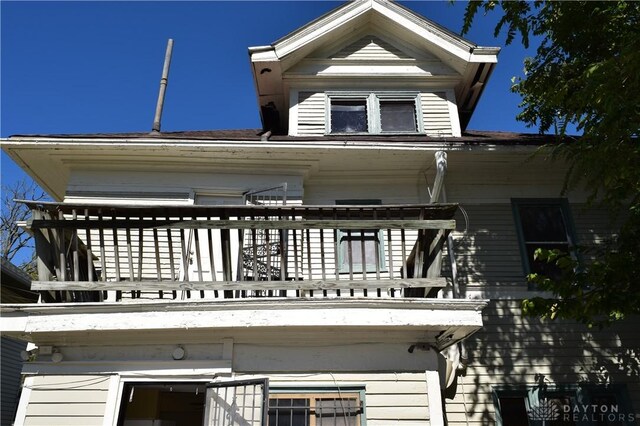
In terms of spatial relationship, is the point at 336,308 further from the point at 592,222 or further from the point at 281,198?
the point at 592,222

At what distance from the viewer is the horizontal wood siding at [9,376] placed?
15253 mm

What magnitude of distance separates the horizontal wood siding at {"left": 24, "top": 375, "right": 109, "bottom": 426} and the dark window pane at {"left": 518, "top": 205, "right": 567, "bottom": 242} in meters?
6.63

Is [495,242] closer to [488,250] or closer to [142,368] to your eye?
[488,250]

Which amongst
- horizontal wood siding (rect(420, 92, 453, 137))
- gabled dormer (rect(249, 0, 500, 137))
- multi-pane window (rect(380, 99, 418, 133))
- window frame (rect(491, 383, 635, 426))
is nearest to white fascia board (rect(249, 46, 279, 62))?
gabled dormer (rect(249, 0, 500, 137))

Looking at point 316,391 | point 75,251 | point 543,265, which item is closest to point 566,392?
point 543,265

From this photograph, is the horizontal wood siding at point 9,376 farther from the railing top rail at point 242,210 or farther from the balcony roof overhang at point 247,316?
the railing top rail at point 242,210

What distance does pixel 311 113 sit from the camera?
354 inches

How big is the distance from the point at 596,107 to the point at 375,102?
442 cm

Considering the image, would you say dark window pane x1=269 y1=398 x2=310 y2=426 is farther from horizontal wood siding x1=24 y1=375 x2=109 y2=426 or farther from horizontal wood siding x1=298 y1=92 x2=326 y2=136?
horizontal wood siding x1=298 y1=92 x2=326 y2=136

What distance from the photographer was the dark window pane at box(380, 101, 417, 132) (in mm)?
8938

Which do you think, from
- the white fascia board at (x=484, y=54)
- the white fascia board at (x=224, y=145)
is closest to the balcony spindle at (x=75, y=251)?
the white fascia board at (x=224, y=145)

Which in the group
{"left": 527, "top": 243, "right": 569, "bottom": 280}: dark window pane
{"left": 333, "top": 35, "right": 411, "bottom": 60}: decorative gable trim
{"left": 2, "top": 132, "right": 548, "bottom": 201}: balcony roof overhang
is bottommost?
{"left": 527, "top": 243, "right": 569, "bottom": 280}: dark window pane

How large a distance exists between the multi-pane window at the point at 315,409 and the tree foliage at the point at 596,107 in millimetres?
2243

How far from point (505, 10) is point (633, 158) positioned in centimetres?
264
